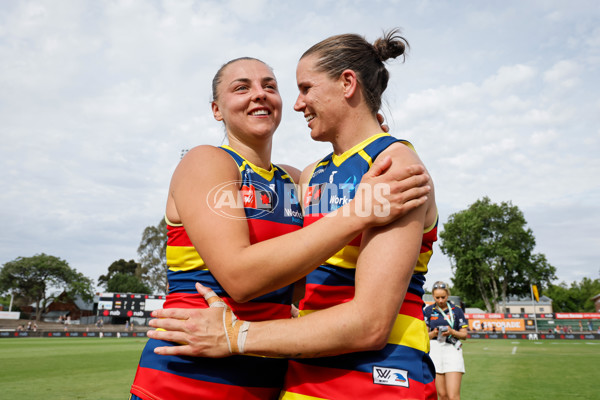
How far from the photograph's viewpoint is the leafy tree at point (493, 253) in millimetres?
55438

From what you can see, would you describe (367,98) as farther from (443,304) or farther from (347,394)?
(443,304)

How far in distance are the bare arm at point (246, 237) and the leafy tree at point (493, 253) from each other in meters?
58.0

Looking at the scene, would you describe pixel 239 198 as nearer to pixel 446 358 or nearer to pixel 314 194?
pixel 314 194

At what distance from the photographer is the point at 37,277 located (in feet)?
231

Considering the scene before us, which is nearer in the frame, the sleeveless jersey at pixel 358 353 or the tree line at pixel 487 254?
the sleeveless jersey at pixel 358 353

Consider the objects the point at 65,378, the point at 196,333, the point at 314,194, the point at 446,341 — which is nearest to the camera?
the point at 196,333

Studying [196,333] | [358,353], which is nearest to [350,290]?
[358,353]

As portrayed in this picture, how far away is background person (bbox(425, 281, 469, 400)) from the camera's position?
898 cm

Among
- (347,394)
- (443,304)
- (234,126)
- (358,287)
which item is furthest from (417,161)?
(443,304)

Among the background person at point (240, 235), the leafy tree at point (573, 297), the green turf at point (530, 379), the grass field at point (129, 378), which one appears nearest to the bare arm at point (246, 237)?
the background person at point (240, 235)

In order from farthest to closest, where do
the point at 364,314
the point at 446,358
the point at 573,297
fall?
the point at 573,297
the point at 446,358
the point at 364,314

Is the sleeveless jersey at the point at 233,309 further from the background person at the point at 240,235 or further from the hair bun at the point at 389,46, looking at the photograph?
the hair bun at the point at 389,46

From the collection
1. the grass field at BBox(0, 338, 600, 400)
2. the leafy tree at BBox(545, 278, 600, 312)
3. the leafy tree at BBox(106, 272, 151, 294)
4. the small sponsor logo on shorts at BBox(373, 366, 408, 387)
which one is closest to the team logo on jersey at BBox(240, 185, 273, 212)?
the small sponsor logo on shorts at BBox(373, 366, 408, 387)

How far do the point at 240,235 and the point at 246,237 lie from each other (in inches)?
1.5
